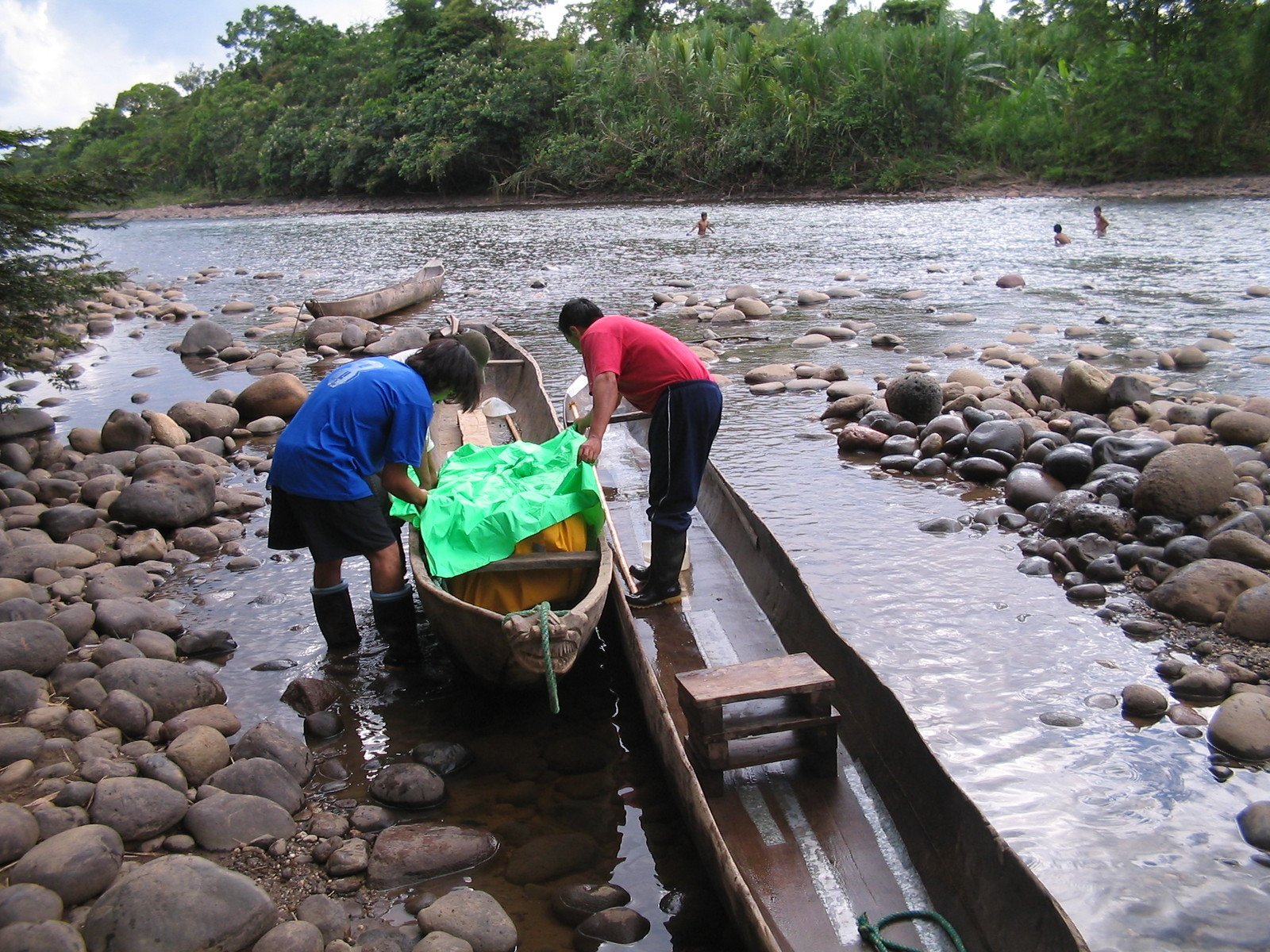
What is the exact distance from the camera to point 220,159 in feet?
193

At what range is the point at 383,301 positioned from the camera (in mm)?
16594

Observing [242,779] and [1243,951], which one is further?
[242,779]

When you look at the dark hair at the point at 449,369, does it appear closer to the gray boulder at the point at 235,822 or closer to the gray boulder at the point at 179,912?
the gray boulder at the point at 235,822

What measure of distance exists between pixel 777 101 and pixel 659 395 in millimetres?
33264

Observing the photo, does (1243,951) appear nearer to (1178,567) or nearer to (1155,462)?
(1178,567)

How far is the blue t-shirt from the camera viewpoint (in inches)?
177

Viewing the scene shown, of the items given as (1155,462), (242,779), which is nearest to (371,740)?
(242,779)

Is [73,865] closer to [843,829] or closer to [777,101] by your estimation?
[843,829]

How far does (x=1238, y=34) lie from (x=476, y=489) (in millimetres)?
32381

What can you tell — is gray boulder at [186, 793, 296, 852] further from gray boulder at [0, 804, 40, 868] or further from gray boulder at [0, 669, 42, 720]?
gray boulder at [0, 669, 42, 720]

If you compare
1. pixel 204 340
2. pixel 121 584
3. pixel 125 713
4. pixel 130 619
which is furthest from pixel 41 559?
pixel 204 340

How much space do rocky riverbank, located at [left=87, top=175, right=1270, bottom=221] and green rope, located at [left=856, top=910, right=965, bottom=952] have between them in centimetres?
1797

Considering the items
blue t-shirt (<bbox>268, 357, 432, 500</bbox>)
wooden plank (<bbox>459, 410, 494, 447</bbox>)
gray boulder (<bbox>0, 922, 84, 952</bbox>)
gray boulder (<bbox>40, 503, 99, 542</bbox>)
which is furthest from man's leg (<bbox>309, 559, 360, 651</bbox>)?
gray boulder (<bbox>40, 503, 99, 542</bbox>)

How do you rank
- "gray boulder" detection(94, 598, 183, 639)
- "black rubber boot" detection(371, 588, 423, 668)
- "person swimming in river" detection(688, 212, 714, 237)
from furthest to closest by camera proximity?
"person swimming in river" detection(688, 212, 714, 237), "gray boulder" detection(94, 598, 183, 639), "black rubber boot" detection(371, 588, 423, 668)
